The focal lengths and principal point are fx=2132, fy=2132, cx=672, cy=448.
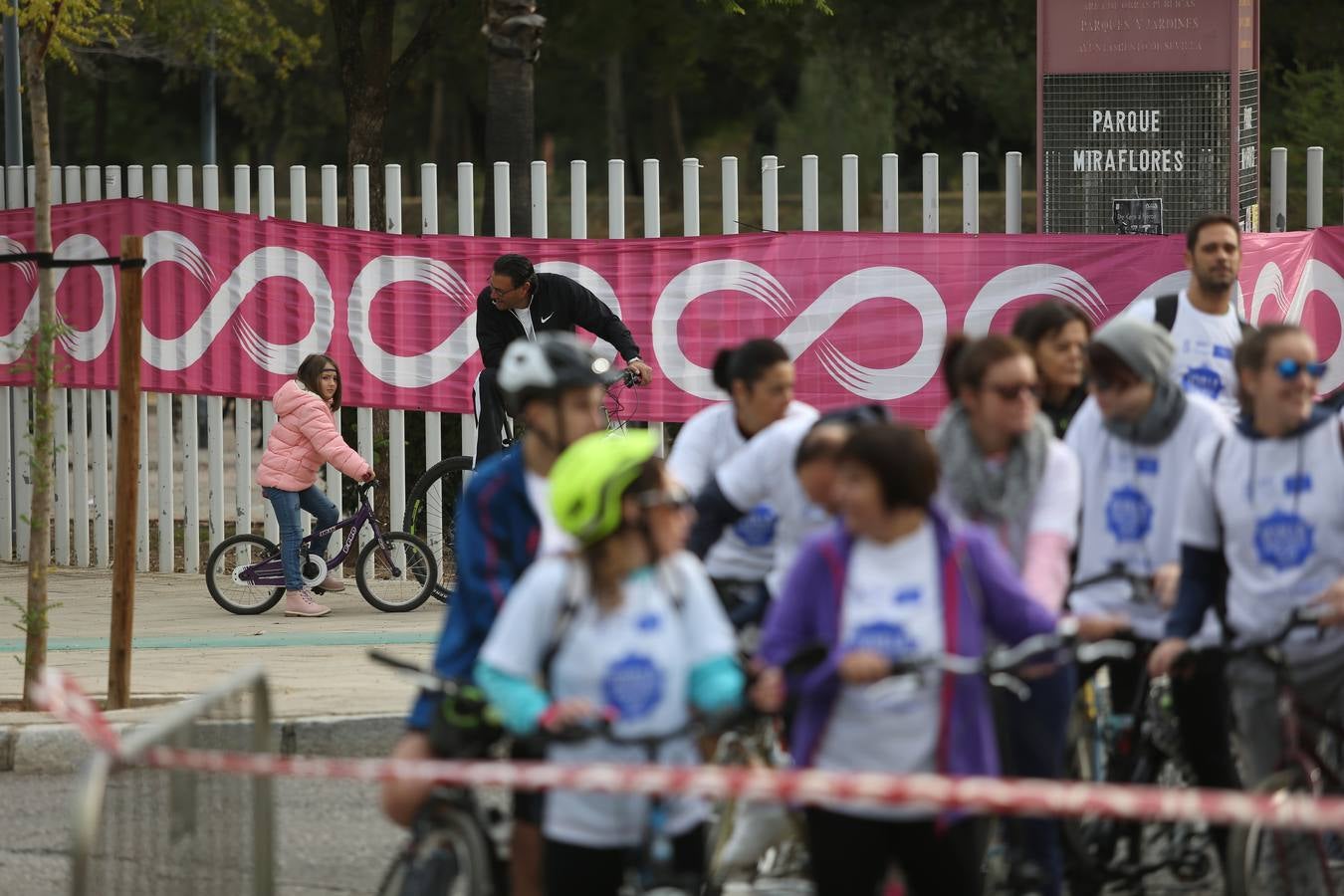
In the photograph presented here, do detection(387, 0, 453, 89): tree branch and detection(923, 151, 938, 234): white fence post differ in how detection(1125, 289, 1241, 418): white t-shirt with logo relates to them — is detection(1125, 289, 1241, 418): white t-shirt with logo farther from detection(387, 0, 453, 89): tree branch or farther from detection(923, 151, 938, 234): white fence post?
detection(387, 0, 453, 89): tree branch

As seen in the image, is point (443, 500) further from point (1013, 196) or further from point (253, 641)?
point (1013, 196)

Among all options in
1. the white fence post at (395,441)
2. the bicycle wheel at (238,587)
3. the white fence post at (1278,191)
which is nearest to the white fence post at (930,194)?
the white fence post at (1278,191)

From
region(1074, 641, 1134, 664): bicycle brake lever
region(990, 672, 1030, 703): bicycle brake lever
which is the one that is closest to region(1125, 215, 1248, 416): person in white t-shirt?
region(1074, 641, 1134, 664): bicycle brake lever

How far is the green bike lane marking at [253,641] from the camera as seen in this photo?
10.6m

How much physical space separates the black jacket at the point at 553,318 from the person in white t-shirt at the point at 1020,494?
18.7ft

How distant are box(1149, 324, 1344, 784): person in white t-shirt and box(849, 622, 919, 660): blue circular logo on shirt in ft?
4.33

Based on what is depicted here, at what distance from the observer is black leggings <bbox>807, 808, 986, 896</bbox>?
14.5 feet

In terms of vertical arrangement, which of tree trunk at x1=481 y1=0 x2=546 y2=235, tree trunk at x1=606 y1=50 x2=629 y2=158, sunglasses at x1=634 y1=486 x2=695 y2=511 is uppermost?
tree trunk at x1=606 y1=50 x2=629 y2=158

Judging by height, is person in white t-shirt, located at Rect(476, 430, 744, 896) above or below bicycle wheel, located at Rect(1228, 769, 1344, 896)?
above

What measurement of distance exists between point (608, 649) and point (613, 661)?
0.09 ft

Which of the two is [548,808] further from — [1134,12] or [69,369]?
[69,369]

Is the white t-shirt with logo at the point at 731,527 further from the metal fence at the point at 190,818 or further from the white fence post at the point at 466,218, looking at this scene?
the white fence post at the point at 466,218

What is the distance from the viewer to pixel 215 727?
5543mm

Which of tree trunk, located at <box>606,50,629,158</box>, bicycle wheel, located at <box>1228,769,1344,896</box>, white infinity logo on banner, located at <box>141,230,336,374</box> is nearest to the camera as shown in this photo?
bicycle wheel, located at <box>1228,769,1344,896</box>
